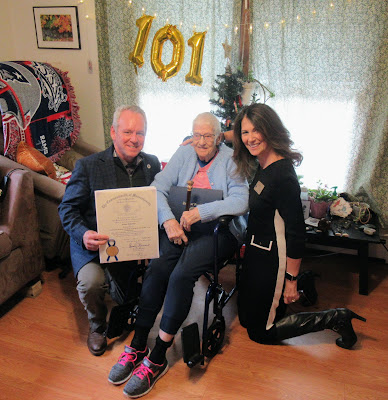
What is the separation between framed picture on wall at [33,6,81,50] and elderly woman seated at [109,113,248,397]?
6.34 ft

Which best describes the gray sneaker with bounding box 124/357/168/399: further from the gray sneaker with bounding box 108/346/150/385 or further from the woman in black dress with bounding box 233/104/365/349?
the woman in black dress with bounding box 233/104/365/349

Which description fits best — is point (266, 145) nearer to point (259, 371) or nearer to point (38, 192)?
point (259, 371)

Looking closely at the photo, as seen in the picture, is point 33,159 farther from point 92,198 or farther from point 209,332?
point 209,332

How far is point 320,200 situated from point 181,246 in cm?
137

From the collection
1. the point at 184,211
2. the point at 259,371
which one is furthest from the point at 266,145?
the point at 259,371

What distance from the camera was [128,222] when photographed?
1.68 meters

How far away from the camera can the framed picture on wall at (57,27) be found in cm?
315

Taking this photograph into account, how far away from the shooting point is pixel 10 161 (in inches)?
93.1

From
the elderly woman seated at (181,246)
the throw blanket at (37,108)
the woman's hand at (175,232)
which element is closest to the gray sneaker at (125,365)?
the elderly woman seated at (181,246)

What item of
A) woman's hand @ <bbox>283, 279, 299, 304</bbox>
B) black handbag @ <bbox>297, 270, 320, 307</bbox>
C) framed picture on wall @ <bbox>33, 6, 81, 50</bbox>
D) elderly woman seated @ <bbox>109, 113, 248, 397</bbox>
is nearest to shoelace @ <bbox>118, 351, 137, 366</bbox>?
elderly woman seated @ <bbox>109, 113, 248, 397</bbox>

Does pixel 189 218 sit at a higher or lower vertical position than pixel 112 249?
higher

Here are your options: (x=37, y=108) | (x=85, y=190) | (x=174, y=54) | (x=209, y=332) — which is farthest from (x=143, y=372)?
(x=174, y=54)

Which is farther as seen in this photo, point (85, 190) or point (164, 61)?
point (164, 61)

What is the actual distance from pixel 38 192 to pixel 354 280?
2.29 m
